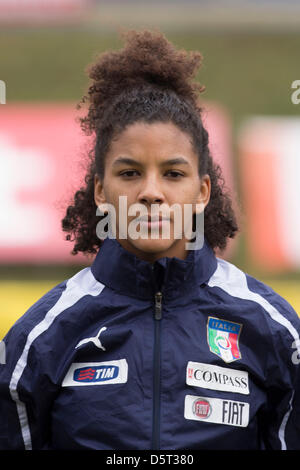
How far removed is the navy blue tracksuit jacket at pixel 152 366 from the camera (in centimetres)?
175

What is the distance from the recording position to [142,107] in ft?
6.36

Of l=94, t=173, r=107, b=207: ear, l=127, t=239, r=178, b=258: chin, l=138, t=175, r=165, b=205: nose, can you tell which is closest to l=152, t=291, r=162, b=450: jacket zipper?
l=127, t=239, r=178, b=258: chin

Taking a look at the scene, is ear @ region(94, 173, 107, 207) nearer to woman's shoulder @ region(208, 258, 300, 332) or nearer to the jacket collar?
the jacket collar

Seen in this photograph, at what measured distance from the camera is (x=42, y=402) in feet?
5.84

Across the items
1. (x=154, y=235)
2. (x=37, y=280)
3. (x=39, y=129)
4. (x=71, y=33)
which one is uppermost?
(x=71, y=33)

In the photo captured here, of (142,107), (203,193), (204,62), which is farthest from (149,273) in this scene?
(204,62)

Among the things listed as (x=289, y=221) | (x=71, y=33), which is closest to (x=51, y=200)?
(x=289, y=221)

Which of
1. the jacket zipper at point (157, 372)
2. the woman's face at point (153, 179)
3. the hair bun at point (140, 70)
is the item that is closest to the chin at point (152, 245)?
the woman's face at point (153, 179)

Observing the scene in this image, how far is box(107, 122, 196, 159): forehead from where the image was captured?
1.87 metres

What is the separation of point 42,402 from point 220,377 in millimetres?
417

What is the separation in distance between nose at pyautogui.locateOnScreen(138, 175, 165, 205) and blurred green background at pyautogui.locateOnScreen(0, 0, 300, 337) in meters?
7.28

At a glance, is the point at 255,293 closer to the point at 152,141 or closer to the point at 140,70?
the point at 152,141

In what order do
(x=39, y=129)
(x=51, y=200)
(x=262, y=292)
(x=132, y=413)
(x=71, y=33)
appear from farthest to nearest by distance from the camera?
(x=71, y=33)
(x=39, y=129)
(x=51, y=200)
(x=262, y=292)
(x=132, y=413)
